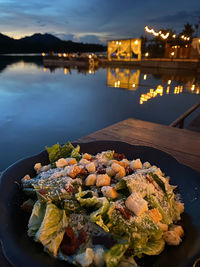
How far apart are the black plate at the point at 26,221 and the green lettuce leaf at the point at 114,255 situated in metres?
0.21

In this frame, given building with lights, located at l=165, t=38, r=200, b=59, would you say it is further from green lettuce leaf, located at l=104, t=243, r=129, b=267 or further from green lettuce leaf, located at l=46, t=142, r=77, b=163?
green lettuce leaf, located at l=104, t=243, r=129, b=267

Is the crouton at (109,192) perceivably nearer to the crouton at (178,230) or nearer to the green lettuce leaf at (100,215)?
the green lettuce leaf at (100,215)

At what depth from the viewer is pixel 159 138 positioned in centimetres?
287

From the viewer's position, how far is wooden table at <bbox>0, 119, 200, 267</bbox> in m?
2.44

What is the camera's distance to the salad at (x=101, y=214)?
99 centimetres

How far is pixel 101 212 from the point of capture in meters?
1.10

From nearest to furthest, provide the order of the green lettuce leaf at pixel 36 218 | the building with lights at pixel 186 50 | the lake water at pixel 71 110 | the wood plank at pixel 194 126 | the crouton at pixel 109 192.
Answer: the green lettuce leaf at pixel 36 218
the crouton at pixel 109 192
the wood plank at pixel 194 126
the lake water at pixel 71 110
the building with lights at pixel 186 50

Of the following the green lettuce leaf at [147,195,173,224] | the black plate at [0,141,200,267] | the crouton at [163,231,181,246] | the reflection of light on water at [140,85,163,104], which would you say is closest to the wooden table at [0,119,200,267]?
the black plate at [0,141,200,267]

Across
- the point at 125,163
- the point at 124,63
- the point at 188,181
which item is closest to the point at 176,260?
the point at 188,181

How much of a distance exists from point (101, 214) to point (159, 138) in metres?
1.95

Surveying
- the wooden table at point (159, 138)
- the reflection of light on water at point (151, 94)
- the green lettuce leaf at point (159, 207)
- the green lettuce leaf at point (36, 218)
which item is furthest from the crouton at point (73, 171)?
the reflection of light on water at point (151, 94)

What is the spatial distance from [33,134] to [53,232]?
9324mm

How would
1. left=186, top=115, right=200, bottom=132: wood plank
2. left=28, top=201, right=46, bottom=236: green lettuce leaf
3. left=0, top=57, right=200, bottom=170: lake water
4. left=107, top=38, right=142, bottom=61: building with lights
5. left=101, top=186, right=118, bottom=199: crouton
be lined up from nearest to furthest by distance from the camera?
left=28, top=201, right=46, bottom=236: green lettuce leaf, left=101, top=186, right=118, bottom=199: crouton, left=186, top=115, right=200, bottom=132: wood plank, left=0, top=57, right=200, bottom=170: lake water, left=107, top=38, right=142, bottom=61: building with lights

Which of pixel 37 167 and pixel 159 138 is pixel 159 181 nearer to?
pixel 37 167
